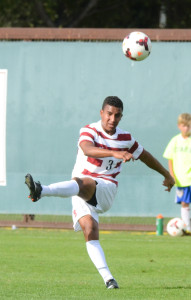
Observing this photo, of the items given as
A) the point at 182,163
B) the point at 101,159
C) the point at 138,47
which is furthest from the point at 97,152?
the point at 182,163

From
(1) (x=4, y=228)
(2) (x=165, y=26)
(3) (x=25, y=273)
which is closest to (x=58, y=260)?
(3) (x=25, y=273)

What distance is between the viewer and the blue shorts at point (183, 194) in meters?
16.8

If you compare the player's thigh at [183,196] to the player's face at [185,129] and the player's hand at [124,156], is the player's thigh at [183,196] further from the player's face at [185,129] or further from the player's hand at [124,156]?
the player's hand at [124,156]

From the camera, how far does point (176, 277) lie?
10906 millimetres

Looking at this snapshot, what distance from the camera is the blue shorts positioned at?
55.0ft

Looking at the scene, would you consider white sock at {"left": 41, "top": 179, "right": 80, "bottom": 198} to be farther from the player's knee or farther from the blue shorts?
the blue shorts

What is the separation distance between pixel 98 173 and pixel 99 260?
3.17 ft

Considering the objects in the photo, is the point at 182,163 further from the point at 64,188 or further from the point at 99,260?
the point at 64,188

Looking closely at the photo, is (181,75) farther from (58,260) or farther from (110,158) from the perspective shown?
(110,158)

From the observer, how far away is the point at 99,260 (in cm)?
969

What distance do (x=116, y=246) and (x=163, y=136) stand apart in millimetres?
3638

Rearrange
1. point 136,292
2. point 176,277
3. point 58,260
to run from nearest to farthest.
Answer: point 136,292
point 176,277
point 58,260

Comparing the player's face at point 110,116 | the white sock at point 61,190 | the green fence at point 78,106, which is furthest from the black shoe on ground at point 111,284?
the green fence at point 78,106

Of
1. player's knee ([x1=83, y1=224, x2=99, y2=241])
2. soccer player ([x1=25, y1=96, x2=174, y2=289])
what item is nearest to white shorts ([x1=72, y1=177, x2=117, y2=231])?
soccer player ([x1=25, y1=96, x2=174, y2=289])
